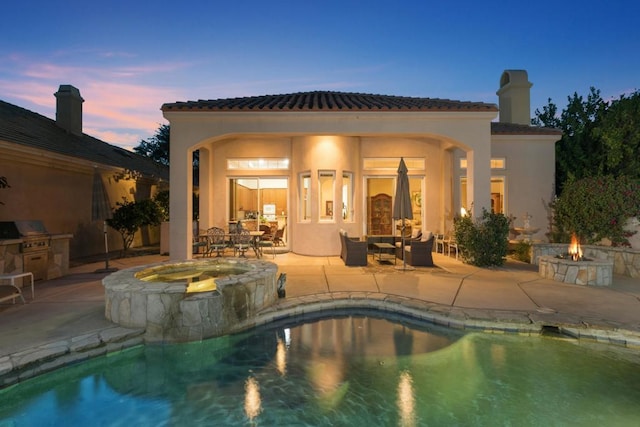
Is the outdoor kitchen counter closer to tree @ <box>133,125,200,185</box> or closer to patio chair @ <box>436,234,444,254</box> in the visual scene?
patio chair @ <box>436,234,444,254</box>

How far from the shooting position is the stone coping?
3531 millimetres

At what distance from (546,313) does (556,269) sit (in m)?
2.83

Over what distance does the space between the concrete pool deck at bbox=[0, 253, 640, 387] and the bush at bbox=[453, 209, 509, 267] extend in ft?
1.43

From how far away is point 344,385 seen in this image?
346cm

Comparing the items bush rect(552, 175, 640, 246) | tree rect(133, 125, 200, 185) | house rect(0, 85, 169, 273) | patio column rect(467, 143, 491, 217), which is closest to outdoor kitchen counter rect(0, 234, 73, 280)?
house rect(0, 85, 169, 273)

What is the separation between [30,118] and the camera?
459 inches

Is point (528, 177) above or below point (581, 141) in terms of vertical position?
below

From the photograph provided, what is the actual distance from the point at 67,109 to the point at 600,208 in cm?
1919

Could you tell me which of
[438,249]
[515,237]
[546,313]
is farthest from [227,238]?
[515,237]

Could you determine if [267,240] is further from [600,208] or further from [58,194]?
[600,208]

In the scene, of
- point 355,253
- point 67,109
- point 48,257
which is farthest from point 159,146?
point 355,253

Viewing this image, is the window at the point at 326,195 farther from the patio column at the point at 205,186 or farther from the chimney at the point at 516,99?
the chimney at the point at 516,99

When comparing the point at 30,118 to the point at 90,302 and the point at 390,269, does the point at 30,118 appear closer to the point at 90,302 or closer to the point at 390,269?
the point at 90,302

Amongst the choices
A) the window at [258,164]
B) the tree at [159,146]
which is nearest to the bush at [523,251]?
the window at [258,164]
